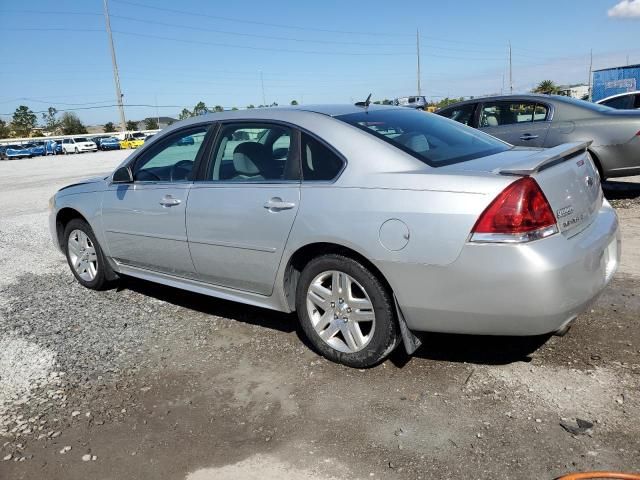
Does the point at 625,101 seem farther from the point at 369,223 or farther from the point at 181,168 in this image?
the point at 369,223

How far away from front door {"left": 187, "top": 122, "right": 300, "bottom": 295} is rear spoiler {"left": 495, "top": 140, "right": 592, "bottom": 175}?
1.25 metres

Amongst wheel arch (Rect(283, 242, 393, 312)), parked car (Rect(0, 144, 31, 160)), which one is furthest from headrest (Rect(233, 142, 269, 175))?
parked car (Rect(0, 144, 31, 160))

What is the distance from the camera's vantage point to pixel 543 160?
2.94 meters

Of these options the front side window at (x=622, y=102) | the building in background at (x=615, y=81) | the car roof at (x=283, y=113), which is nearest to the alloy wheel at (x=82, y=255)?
the car roof at (x=283, y=113)

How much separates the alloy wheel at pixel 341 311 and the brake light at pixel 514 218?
0.83m

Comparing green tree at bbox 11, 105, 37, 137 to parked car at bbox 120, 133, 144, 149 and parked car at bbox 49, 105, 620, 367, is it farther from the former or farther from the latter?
parked car at bbox 49, 105, 620, 367

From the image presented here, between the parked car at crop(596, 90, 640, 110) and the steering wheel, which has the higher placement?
the steering wheel

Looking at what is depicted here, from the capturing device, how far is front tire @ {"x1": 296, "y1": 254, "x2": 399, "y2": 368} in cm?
321

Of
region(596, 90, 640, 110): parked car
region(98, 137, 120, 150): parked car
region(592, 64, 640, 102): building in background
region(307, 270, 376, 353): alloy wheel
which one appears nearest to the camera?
region(307, 270, 376, 353): alloy wheel

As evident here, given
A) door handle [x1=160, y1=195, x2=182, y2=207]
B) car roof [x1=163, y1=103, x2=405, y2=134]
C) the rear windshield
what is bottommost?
door handle [x1=160, y1=195, x2=182, y2=207]

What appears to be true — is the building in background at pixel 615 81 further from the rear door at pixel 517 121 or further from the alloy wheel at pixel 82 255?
the alloy wheel at pixel 82 255

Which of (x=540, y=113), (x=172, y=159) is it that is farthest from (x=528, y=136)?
(x=172, y=159)

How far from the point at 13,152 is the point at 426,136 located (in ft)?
170

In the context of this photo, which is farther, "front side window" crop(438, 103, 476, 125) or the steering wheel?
"front side window" crop(438, 103, 476, 125)
